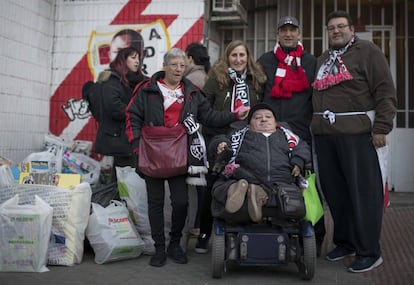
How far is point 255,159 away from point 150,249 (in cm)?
142

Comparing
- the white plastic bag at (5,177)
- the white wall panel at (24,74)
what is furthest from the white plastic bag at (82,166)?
the white plastic bag at (5,177)

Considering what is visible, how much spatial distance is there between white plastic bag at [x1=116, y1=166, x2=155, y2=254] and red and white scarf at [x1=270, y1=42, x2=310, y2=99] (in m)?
1.52

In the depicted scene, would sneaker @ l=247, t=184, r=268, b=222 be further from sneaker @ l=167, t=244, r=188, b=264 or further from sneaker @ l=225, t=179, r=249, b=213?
sneaker @ l=167, t=244, r=188, b=264

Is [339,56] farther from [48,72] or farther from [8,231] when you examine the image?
[48,72]

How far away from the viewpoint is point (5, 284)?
3.49m

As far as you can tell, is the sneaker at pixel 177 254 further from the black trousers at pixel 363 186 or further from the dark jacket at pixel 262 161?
the black trousers at pixel 363 186

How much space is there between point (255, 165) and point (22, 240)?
195cm

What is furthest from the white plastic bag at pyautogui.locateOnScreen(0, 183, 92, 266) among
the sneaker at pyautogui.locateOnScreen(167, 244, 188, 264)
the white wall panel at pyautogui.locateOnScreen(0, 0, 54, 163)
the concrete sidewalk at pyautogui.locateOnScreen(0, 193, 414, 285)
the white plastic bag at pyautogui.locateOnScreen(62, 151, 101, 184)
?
the white wall panel at pyautogui.locateOnScreen(0, 0, 54, 163)

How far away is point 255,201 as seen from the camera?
11.7ft

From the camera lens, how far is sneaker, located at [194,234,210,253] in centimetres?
461

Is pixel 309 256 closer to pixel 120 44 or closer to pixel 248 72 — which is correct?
pixel 248 72

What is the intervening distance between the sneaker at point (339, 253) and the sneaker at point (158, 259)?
149 centimetres

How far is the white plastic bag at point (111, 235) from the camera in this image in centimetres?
411

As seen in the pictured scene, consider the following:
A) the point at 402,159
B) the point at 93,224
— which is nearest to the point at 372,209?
the point at 93,224
